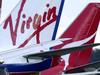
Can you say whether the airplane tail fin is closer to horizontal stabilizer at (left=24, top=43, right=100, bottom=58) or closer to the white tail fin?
the white tail fin

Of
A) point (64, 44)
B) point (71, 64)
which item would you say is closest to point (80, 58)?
point (71, 64)

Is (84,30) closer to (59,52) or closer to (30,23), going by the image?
(30,23)

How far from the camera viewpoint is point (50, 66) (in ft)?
46.9

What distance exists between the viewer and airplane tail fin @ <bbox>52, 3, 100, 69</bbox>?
16.9 m

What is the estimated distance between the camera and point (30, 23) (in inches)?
591

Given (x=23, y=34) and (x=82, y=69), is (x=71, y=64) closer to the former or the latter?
Result: (x=23, y=34)

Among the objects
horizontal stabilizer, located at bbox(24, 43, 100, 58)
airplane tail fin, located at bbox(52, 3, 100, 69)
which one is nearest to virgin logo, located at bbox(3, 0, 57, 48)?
airplane tail fin, located at bbox(52, 3, 100, 69)

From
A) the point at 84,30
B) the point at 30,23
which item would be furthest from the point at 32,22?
the point at 84,30

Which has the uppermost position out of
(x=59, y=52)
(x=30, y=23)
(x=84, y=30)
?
(x=30, y=23)

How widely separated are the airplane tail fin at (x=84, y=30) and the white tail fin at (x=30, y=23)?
1596 millimetres

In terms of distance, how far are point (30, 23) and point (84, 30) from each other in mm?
2988

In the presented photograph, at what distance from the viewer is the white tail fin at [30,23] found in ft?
48.4

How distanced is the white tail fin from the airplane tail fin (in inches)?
62.8

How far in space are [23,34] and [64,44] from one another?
4.56 feet
